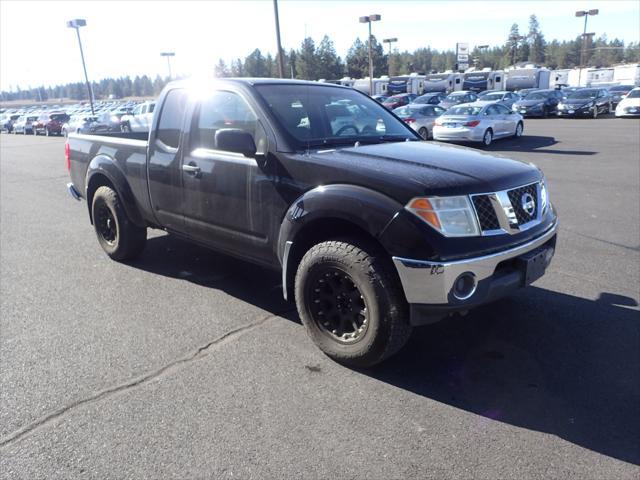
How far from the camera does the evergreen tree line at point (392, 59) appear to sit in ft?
254

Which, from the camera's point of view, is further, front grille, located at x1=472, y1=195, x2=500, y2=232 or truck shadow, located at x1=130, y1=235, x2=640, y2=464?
front grille, located at x1=472, y1=195, x2=500, y2=232

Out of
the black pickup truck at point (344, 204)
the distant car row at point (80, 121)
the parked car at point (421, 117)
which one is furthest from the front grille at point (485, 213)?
the parked car at point (421, 117)

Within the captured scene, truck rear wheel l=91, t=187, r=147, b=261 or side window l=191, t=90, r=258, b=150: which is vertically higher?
side window l=191, t=90, r=258, b=150

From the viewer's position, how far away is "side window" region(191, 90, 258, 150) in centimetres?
Result: 412

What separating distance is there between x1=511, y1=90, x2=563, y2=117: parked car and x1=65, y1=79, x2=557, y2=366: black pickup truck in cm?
2989

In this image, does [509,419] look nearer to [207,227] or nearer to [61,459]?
[61,459]

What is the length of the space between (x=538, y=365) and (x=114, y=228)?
4488 millimetres

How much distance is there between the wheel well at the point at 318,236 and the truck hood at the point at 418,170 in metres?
0.29

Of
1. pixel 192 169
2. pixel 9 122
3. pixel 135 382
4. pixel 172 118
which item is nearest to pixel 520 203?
pixel 192 169

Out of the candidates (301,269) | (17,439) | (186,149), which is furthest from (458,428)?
(186,149)

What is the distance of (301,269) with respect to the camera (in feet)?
11.8

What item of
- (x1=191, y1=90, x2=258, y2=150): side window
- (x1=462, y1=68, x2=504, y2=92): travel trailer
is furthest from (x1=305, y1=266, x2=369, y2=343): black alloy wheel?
(x1=462, y1=68, x2=504, y2=92): travel trailer

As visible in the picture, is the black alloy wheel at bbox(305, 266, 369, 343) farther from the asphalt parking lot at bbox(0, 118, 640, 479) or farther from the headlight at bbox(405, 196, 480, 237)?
the headlight at bbox(405, 196, 480, 237)

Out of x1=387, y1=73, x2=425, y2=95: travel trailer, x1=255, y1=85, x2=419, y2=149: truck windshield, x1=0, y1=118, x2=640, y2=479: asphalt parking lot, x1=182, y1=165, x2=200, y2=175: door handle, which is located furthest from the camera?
x1=387, y1=73, x2=425, y2=95: travel trailer
